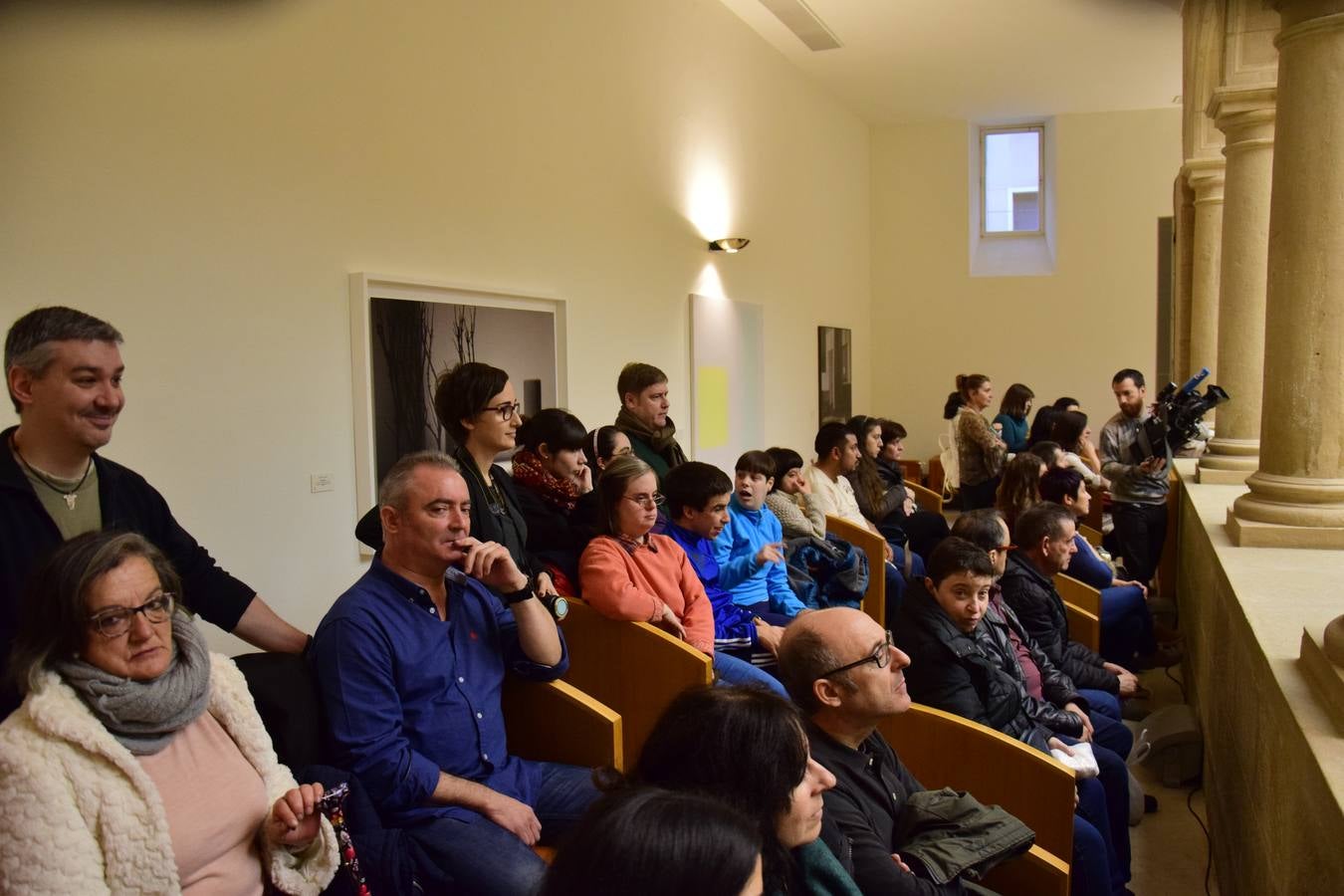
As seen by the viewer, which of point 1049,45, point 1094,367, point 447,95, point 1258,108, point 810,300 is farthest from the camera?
point 1094,367

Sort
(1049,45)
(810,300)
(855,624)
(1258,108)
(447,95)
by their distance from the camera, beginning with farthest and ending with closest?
(810,300)
(1049,45)
(1258,108)
(447,95)
(855,624)

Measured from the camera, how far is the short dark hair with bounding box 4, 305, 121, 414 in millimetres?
2045

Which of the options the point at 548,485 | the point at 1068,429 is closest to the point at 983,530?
the point at 548,485

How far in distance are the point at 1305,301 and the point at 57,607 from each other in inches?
137

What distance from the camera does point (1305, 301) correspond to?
10.9ft

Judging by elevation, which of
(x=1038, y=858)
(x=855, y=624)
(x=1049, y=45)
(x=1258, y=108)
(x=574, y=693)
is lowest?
(x=1038, y=858)

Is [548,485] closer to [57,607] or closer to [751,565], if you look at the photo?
[751,565]

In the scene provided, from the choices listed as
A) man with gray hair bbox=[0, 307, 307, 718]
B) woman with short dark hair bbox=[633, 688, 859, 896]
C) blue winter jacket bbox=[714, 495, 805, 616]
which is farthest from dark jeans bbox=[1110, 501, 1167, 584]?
man with gray hair bbox=[0, 307, 307, 718]

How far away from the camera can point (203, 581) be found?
2354 millimetres

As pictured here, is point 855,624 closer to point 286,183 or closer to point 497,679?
point 497,679

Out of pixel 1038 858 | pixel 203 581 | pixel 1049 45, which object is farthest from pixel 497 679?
pixel 1049 45

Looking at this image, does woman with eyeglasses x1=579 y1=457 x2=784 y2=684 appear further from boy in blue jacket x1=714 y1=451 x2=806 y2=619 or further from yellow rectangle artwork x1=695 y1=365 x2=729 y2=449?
yellow rectangle artwork x1=695 y1=365 x2=729 y2=449

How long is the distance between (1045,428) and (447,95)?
208 inches

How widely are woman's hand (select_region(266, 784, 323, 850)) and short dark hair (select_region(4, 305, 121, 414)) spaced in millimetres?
939
